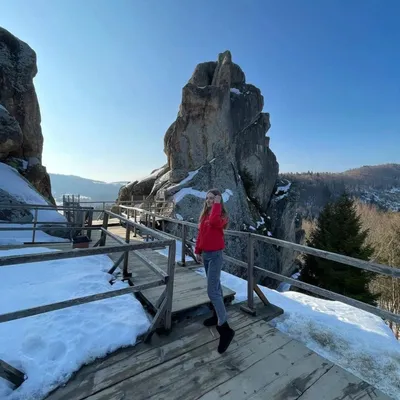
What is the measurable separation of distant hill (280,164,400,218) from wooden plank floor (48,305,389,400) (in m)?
85.4

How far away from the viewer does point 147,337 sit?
3125mm

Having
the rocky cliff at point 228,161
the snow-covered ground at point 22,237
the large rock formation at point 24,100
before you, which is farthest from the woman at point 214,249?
the large rock formation at point 24,100

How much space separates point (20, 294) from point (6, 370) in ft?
7.10

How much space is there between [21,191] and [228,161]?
19050 mm

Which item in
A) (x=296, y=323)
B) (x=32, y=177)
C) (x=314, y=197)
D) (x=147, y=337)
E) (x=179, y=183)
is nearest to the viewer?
(x=147, y=337)

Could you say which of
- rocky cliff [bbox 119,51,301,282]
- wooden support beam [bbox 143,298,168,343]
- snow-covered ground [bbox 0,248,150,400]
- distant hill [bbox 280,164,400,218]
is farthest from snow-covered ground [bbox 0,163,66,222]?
distant hill [bbox 280,164,400,218]

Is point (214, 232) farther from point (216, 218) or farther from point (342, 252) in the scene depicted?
point (342, 252)

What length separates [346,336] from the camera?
3.53 metres

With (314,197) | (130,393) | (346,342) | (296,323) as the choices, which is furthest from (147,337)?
(314,197)

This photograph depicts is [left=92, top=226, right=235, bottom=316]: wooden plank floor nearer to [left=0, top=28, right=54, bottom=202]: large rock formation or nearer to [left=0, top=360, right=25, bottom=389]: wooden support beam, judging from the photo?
[left=0, top=360, right=25, bottom=389]: wooden support beam

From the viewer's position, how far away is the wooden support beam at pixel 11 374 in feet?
7.14

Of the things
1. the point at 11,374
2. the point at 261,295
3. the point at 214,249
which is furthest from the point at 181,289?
the point at 11,374

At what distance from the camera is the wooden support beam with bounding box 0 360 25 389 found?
7.14ft

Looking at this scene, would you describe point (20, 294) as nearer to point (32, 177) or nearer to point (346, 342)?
point (346, 342)
